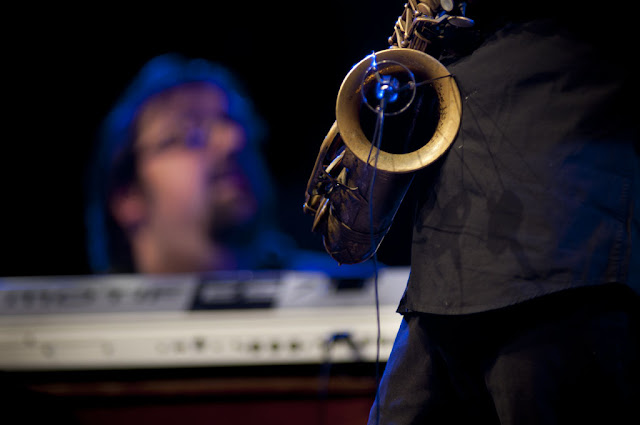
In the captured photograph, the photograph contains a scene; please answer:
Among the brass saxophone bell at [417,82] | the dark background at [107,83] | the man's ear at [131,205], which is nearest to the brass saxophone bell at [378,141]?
the brass saxophone bell at [417,82]

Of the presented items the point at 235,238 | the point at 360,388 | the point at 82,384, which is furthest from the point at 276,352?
the point at 82,384

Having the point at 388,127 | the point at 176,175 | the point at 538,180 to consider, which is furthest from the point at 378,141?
the point at 176,175

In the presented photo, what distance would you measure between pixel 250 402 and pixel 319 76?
6.03 feet

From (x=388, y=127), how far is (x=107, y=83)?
8.40 feet

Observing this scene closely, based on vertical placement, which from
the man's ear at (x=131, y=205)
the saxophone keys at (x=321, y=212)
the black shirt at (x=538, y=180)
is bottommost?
the man's ear at (x=131, y=205)

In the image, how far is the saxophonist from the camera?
856 millimetres

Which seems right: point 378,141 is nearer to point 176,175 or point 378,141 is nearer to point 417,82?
point 417,82

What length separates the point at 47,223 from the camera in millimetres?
3139

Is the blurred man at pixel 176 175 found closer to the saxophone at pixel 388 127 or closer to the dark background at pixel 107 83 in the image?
the dark background at pixel 107 83

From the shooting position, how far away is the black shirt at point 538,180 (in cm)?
87

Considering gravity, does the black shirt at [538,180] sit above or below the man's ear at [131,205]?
above

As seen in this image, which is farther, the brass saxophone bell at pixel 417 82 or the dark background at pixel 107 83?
the dark background at pixel 107 83

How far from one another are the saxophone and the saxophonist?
5 centimetres

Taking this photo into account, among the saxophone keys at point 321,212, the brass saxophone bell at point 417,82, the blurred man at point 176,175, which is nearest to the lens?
the brass saxophone bell at point 417,82
